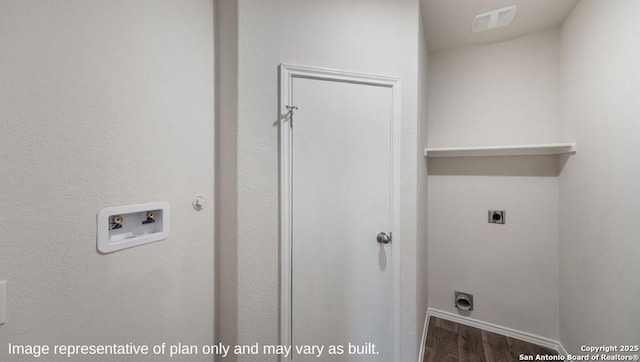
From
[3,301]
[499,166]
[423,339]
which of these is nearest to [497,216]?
[499,166]

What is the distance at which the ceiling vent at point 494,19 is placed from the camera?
170 cm

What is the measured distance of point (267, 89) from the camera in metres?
1.26

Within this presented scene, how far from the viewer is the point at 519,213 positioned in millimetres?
2027

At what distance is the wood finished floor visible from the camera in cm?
181

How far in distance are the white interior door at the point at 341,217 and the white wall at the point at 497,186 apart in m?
1.13

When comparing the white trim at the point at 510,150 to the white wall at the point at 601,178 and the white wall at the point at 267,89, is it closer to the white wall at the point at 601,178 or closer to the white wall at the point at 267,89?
the white wall at the point at 601,178

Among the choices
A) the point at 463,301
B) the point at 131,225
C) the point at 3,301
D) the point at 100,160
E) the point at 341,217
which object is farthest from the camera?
the point at 463,301

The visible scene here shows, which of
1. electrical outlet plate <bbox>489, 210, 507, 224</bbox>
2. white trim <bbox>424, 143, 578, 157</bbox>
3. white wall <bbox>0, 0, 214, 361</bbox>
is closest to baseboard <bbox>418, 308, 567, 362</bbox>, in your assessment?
electrical outlet plate <bbox>489, 210, 507, 224</bbox>

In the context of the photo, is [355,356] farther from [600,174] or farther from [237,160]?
[600,174]

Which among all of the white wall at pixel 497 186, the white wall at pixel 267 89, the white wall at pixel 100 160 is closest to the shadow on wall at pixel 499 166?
the white wall at pixel 497 186

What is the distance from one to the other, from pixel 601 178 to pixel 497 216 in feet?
2.55

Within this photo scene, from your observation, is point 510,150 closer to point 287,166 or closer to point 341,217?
point 341,217

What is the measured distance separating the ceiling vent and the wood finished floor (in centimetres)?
256

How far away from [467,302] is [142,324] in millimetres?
2490
